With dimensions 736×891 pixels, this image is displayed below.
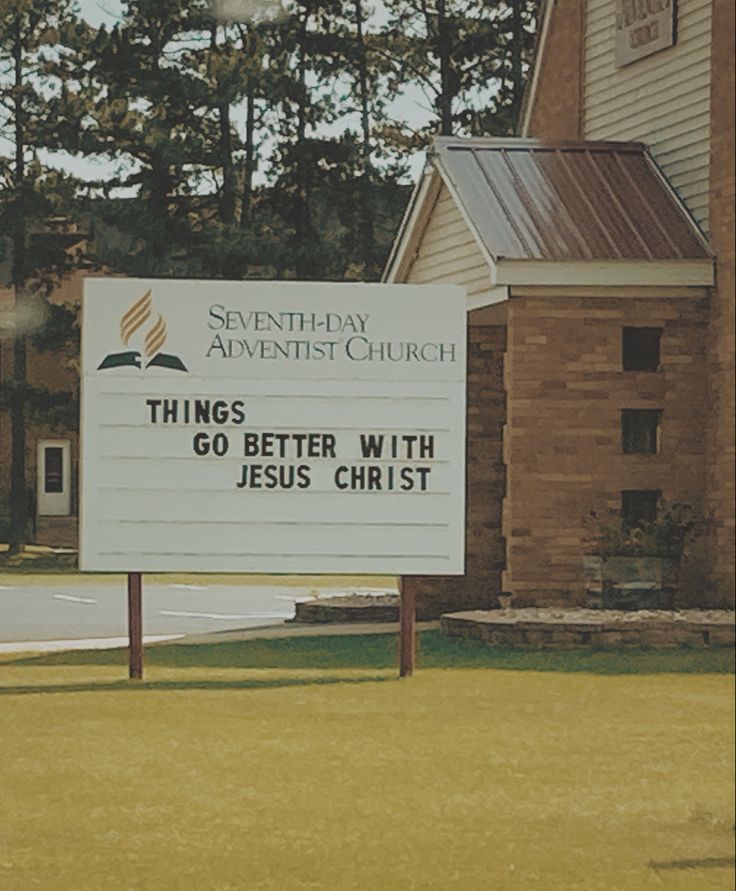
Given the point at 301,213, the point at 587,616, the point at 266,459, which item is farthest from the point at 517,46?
the point at 266,459

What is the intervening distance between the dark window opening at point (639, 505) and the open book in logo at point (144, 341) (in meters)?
7.79

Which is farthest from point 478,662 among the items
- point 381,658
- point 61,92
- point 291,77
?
point 61,92

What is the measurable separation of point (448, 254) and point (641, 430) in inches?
68.6

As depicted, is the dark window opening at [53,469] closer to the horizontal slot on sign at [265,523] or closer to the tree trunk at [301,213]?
the tree trunk at [301,213]

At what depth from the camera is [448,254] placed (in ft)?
43.2

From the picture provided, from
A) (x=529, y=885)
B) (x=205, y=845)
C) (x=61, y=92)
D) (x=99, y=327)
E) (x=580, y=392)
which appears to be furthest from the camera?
(x=61, y=92)

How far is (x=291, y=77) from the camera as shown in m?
17.9

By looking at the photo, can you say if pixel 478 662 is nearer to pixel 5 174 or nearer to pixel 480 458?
pixel 480 458

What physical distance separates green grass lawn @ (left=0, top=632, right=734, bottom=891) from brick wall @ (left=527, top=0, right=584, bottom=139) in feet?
25.6

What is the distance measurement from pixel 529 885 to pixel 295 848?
2.65 feet

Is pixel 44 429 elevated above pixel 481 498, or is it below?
above

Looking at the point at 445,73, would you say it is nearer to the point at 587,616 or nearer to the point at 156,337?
the point at 587,616

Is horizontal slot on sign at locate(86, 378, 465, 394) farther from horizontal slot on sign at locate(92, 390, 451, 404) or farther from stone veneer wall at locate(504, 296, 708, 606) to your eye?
stone veneer wall at locate(504, 296, 708, 606)

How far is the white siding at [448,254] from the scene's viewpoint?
1251 centimetres
